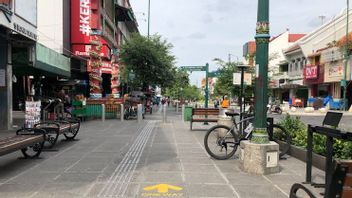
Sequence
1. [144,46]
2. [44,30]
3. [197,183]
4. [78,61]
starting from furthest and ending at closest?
1. [144,46]
2. [78,61]
3. [44,30]
4. [197,183]

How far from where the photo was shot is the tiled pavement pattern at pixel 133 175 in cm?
647

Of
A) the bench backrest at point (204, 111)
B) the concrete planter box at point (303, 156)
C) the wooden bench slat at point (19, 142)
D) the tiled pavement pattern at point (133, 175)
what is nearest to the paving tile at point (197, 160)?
the tiled pavement pattern at point (133, 175)

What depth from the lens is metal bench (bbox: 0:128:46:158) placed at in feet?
25.1

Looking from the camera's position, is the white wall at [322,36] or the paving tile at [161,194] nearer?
the paving tile at [161,194]

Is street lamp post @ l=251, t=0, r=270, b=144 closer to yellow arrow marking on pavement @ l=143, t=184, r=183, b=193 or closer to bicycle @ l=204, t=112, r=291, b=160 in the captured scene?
bicycle @ l=204, t=112, r=291, b=160

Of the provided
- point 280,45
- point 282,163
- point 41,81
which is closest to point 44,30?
point 41,81

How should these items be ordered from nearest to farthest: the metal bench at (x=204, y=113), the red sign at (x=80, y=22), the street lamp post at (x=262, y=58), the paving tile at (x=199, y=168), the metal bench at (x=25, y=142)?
the metal bench at (x=25, y=142) → the street lamp post at (x=262, y=58) → the paving tile at (x=199, y=168) → the metal bench at (x=204, y=113) → the red sign at (x=80, y=22)

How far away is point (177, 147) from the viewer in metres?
11.7

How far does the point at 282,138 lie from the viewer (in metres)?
10.8

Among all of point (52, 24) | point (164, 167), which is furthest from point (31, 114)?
point (52, 24)

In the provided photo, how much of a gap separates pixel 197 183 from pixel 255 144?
136 cm

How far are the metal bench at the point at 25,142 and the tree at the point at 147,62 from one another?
78.0ft

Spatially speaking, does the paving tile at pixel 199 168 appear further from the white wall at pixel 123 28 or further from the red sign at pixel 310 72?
the white wall at pixel 123 28

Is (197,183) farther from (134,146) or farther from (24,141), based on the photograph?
(134,146)
